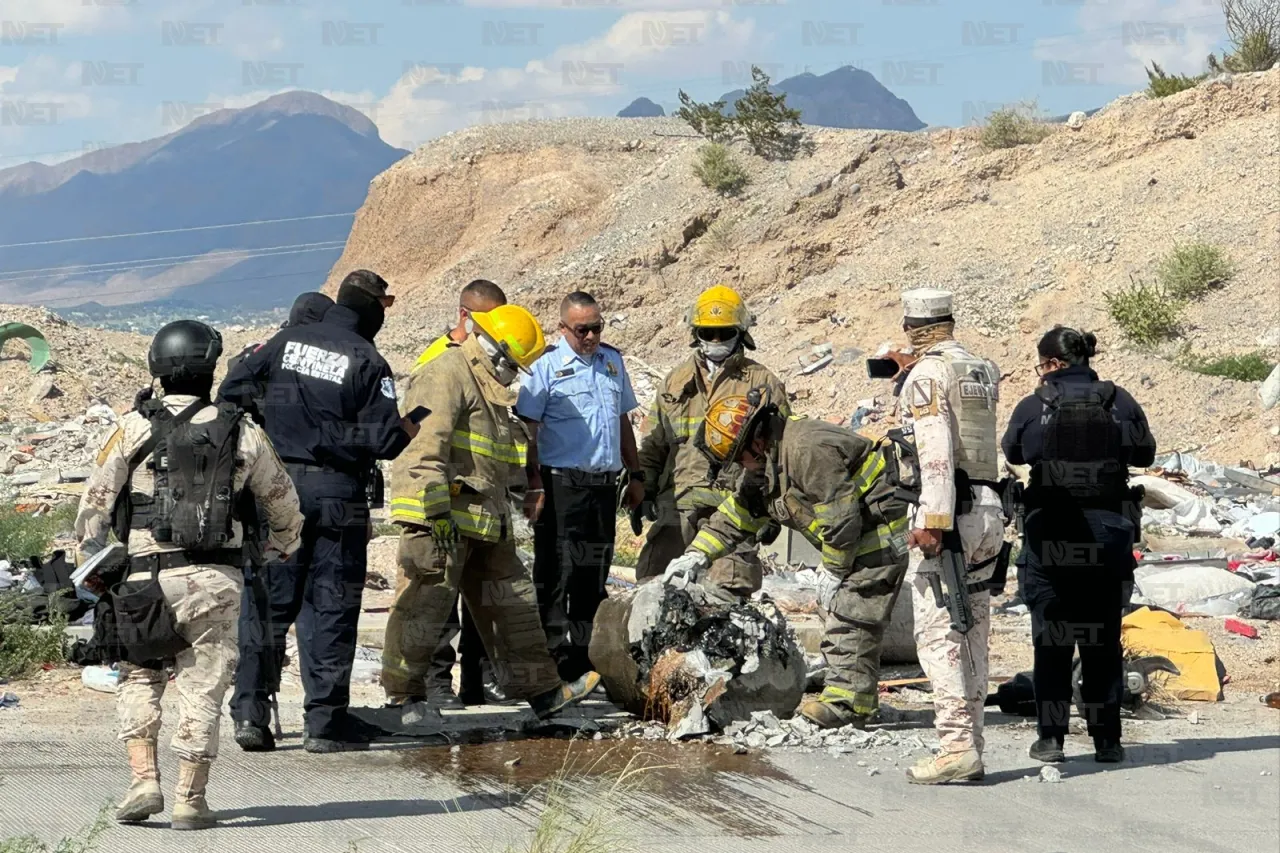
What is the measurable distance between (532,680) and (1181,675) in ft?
12.6

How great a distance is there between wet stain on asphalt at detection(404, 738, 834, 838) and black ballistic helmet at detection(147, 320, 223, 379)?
2014 millimetres

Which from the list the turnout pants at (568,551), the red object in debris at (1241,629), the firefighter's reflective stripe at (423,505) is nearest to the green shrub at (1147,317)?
the red object in debris at (1241,629)

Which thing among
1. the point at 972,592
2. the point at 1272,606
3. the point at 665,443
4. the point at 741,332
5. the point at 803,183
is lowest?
the point at 1272,606

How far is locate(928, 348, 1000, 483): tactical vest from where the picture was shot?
22.6 ft

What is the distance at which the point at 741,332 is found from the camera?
339 inches

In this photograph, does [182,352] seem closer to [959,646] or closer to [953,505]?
[953,505]

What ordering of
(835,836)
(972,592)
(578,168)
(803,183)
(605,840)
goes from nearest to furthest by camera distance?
(605,840)
(835,836)
(972,592)
(803,183)
(578,168)

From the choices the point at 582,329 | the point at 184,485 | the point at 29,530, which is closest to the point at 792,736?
the point at 582,329

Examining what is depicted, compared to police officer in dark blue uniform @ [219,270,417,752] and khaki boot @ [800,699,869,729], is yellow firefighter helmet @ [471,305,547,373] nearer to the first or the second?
police officer in dark blue uniform @ [219,270,417,752]

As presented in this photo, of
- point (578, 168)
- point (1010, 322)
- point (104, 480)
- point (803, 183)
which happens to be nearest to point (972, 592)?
point (104, 480)

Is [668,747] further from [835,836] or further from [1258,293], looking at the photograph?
[1258,293]

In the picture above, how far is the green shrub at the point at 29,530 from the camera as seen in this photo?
39.3ft

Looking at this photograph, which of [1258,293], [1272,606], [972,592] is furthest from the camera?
[1258,293]

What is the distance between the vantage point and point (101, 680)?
824 centimetres
